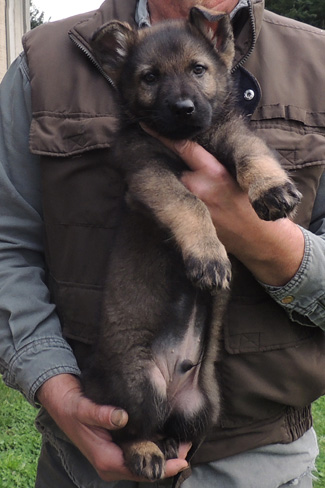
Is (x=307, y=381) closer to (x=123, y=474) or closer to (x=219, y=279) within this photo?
(x=219, y=279)

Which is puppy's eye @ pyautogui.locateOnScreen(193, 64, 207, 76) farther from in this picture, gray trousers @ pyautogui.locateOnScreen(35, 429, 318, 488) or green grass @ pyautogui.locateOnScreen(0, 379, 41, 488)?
green grass @ pyautogui.locateOnScreen(0, 379, 41, 488)

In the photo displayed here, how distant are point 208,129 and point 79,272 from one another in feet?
2.63

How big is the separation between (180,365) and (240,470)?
47cm

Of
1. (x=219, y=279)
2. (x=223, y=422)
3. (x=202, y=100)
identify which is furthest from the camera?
(x=202, y=100)

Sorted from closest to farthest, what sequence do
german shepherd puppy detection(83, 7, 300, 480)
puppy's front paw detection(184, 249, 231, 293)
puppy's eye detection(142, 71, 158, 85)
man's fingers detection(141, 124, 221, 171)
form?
puppy's front paw detection(184, 249, 231, 293) → german shepherd puppy detection(83, 7, 300, 480) → man's fingers detection(141, 124, 221, 171) → puppy's eye detection(142, 71, 158, 85)

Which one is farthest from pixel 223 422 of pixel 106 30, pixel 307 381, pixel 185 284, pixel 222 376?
pixel 106 30

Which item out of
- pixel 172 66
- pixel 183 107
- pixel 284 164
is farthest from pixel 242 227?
pixel 172 66

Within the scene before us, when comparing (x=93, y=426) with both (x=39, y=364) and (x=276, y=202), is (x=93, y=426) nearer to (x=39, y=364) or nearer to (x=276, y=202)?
(x=39, y=364)

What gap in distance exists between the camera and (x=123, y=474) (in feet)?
7.72

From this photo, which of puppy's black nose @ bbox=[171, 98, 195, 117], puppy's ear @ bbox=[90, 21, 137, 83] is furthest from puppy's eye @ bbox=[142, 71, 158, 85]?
puppy's black nose @ bbox=[171, 98, 195, 117]

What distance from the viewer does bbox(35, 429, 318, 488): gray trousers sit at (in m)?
2.51

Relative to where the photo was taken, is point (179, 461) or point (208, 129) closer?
point (179, 461)

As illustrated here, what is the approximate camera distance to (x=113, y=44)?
2797 mm

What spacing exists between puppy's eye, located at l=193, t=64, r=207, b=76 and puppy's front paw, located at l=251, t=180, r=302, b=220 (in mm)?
754
